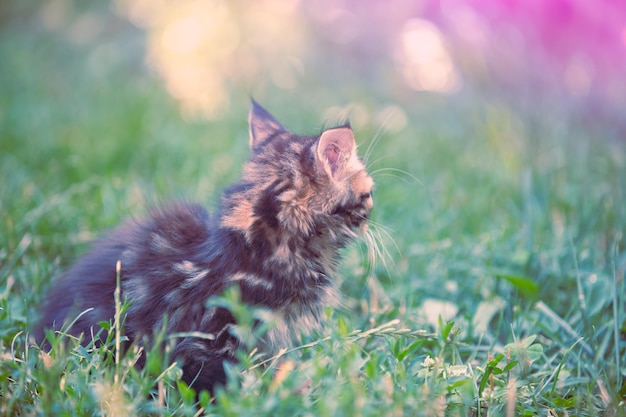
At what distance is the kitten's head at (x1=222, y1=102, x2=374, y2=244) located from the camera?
174 cm

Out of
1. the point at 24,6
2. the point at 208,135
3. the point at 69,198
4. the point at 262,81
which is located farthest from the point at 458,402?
the point at 24,6

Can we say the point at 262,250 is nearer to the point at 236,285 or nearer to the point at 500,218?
the point at 236,285

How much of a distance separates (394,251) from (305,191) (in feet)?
3.20

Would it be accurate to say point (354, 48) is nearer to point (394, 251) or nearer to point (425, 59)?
point (425, 59)

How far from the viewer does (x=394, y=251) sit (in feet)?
8.64

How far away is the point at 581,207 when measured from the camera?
8.86 feet

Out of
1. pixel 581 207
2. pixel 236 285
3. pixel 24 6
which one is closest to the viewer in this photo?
pixel 236 285

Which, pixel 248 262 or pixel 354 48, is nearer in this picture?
pixel 248 262

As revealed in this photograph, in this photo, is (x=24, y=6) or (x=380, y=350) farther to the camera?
(x=24, y=6)

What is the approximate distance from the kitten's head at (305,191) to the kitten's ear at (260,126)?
0.18 m

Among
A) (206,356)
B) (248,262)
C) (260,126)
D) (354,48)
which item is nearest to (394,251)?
(260,126)

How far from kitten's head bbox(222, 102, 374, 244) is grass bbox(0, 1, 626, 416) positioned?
0.76 feet

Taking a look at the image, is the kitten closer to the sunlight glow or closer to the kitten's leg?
the kitten's leg

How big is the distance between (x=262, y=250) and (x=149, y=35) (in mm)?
3922
